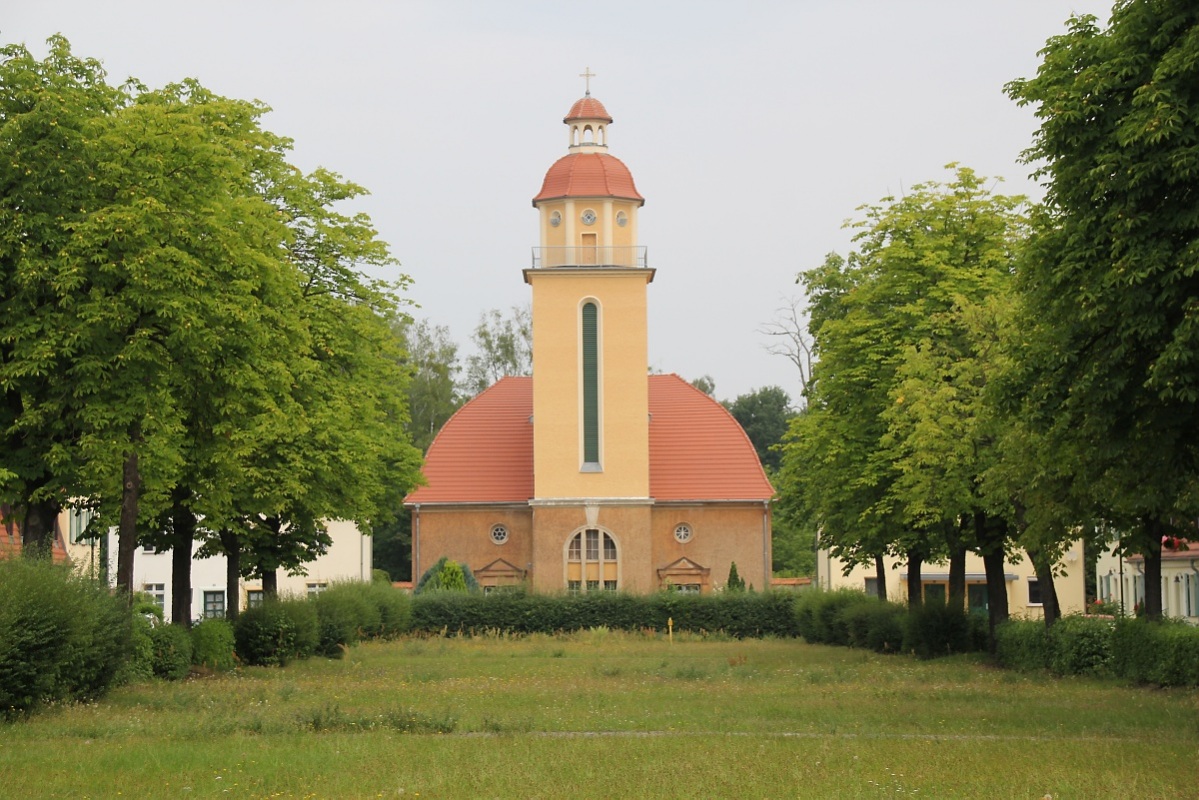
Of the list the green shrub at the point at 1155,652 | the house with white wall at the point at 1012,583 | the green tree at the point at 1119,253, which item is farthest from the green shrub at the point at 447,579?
the green tree at the point at 1119,253

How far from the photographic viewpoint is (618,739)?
19.6 m

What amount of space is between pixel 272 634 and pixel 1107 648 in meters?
18.8

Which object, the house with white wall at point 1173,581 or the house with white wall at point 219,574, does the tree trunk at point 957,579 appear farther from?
the house with white wall at point 219,574

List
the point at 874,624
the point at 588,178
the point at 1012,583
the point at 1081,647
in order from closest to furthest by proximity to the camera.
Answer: the point at 1081,647 → the point at 874,624 → the point at 588,178 → the point at 1012,583

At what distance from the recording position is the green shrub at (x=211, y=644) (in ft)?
109

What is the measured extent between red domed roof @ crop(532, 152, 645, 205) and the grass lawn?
38.9 meters

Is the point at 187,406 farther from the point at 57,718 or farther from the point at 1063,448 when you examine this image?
the point at 1063,448

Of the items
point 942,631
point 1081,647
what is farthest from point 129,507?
point 942,631

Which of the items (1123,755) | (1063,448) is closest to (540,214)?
(1063,448)

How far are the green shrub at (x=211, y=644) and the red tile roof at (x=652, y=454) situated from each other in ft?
122

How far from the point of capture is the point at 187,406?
2948 cm

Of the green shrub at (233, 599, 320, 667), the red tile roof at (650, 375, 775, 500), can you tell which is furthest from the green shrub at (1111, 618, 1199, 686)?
the red tile roof at (650, 375, 775, 500)

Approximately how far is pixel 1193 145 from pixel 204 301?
1632cm

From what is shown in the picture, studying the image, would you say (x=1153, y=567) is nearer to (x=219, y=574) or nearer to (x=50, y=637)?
(x=50, y=637)
